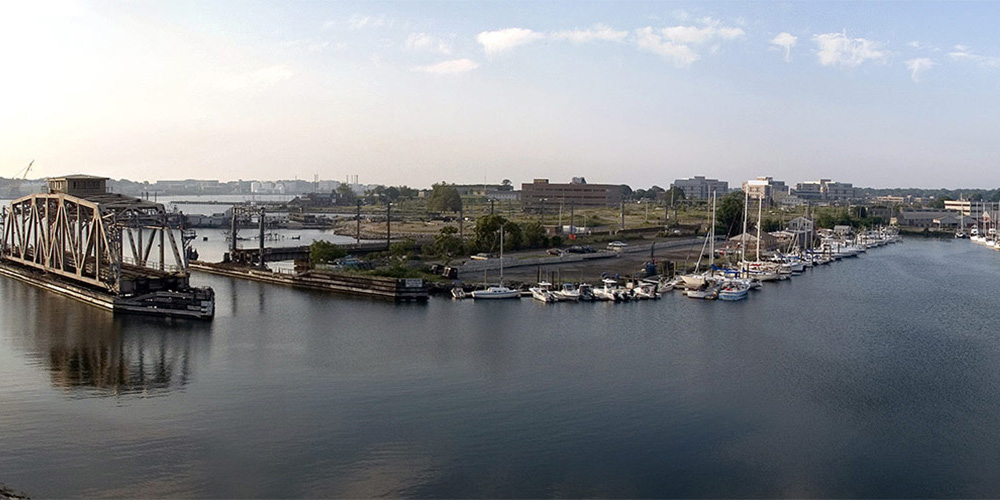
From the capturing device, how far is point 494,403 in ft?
28.3

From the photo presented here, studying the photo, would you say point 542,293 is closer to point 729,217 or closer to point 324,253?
point 324,253

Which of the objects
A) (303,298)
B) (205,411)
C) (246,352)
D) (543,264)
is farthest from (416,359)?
(543,264)

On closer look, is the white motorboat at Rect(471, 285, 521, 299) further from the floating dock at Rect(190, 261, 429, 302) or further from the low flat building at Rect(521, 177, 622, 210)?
the low flat building at Rect(521, 177, 622, 210)

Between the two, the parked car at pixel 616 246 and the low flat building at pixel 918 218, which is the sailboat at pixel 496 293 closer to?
the parked car at pixel 616 246

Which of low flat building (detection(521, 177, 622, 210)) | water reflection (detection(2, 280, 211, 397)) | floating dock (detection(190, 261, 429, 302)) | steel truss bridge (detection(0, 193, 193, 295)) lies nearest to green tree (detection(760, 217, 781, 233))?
low flat building (detection(521, 177, 622, 210))

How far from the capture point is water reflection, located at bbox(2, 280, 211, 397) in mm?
9383

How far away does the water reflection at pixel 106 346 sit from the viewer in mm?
Answer: 9383

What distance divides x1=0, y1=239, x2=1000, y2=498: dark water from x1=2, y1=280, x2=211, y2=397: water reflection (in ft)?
0.16

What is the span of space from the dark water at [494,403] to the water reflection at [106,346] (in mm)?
50

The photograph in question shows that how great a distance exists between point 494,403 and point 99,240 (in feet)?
29.3

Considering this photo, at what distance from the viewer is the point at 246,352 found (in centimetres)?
1088

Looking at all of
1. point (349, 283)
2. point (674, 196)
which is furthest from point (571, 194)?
point (349, 283)

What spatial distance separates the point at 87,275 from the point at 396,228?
22.1 meters

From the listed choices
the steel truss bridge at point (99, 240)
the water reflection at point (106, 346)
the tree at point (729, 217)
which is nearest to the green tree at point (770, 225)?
the tree at point (729, 217)
